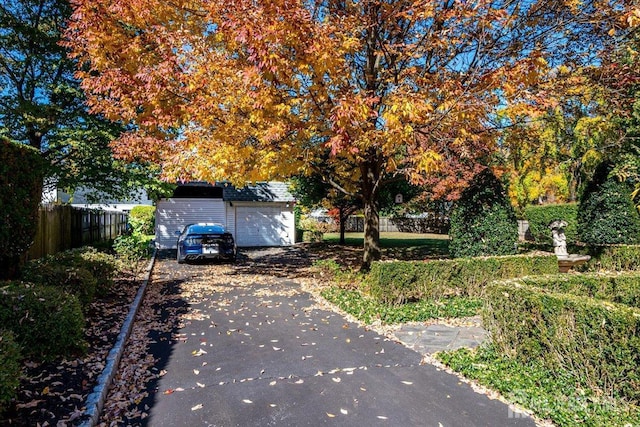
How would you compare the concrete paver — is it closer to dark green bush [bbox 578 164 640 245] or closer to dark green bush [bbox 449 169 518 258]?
dark green bush [bbox 449 169 518 258]

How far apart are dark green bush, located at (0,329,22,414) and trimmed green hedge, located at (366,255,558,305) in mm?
5292

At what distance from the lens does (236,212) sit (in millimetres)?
21828

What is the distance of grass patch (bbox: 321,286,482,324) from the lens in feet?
21.4

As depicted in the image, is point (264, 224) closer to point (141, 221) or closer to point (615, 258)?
point (141, 221)

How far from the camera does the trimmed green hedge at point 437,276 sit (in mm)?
7109

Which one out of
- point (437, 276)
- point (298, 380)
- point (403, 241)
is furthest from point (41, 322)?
point (403, 241)

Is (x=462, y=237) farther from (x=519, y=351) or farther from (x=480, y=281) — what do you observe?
(x=519, y=351)

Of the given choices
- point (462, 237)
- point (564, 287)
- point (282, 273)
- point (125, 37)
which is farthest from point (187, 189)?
point (564, 287)

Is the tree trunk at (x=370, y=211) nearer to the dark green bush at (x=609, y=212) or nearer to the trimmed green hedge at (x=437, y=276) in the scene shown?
the trimmed green hedge at (x=437, y=276)

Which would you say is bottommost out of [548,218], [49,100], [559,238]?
[559,238]

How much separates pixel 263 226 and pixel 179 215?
455cm

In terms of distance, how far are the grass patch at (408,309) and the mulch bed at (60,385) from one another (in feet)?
12.7

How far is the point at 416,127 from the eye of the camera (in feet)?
24.4

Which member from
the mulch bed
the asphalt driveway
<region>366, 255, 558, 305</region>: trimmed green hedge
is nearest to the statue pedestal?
<region>366, 255, 558, 305</region>: trimmed green hedge
